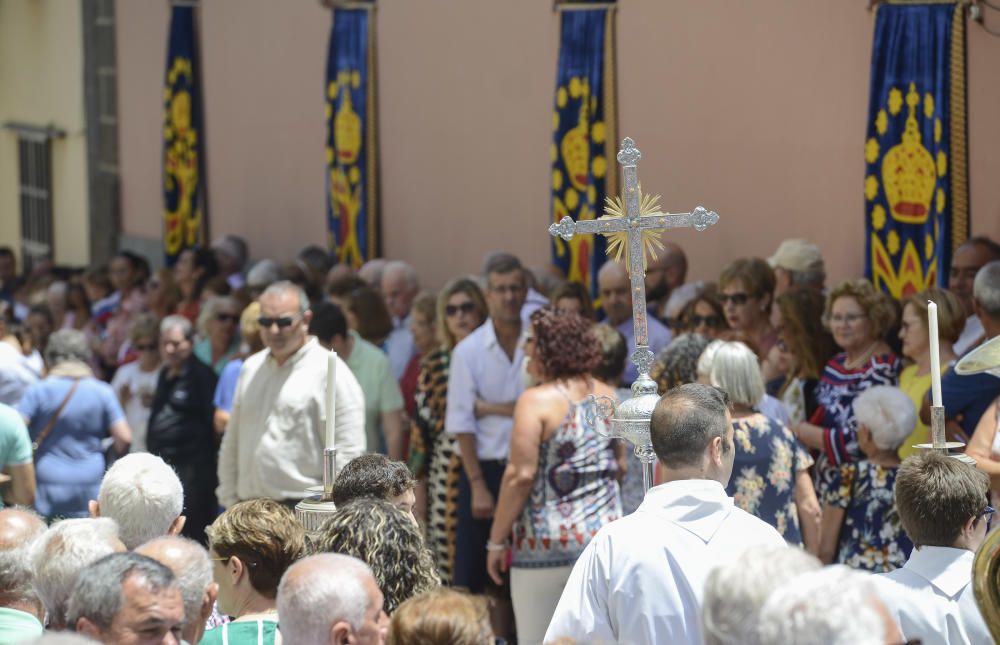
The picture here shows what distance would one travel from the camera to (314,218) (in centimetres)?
1406

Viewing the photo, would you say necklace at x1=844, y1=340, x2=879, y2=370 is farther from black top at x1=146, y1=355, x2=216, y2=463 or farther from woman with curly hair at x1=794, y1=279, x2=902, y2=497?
black top at x1=146, y1=355, x2=216, y2=463

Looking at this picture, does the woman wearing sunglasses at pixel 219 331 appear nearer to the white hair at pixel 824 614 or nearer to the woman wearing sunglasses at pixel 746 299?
the woman wearing sunglasses at pixel 746 299

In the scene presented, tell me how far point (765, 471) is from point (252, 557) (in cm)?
212

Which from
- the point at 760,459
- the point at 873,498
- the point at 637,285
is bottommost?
the point at 873,498

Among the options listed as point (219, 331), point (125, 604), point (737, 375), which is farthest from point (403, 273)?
point (125, 604)

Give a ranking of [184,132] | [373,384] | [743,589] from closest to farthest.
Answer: [743,589]
[373,384]
[184,132]

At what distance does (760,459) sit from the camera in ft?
19.2

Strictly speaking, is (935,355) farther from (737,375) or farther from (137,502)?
(137,502)

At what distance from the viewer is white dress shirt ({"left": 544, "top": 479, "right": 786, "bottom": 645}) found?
416 cm

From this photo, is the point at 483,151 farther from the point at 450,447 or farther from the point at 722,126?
the point at 450,447

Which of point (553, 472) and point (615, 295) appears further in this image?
point (615, 295)

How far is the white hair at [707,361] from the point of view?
6117 millimetres

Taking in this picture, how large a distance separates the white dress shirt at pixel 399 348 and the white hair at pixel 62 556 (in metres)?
4.96

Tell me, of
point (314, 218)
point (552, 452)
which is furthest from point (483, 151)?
point (552, 452)
